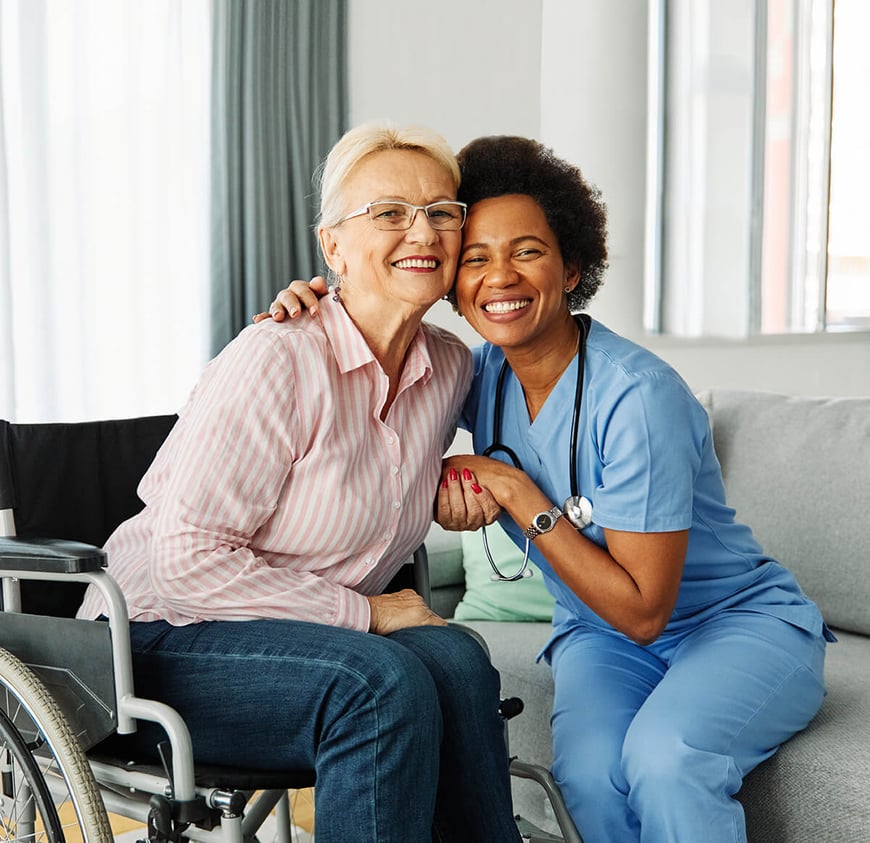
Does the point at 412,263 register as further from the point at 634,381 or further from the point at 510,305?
the point at 634,381

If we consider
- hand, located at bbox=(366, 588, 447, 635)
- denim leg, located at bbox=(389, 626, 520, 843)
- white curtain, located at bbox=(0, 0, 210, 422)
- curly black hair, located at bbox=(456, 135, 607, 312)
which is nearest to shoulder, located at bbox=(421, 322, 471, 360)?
curly black hair, located at bbox=(456, 135, 607, 312)

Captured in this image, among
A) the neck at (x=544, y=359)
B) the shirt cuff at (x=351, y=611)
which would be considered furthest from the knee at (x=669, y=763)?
the neck at (x=544, y=359)

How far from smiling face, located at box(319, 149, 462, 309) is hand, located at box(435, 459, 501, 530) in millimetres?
249

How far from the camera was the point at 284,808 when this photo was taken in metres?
1.74

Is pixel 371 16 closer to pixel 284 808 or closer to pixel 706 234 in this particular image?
pixel 706 234

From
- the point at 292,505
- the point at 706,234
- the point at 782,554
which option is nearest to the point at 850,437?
the point at 782,554

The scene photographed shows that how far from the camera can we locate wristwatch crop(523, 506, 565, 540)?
1.42 metres

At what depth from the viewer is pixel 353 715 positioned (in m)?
1.13

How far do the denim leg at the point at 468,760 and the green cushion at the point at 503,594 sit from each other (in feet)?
2.87

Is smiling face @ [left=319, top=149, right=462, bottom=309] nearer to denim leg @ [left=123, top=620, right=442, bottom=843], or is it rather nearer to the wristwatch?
the wristwatch

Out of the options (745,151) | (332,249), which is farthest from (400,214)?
(745,151)

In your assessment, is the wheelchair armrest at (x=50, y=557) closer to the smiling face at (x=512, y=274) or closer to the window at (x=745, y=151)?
the smiling face at (x=512, y=274)

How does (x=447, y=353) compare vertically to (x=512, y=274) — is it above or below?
below

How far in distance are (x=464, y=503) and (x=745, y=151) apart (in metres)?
2.52
